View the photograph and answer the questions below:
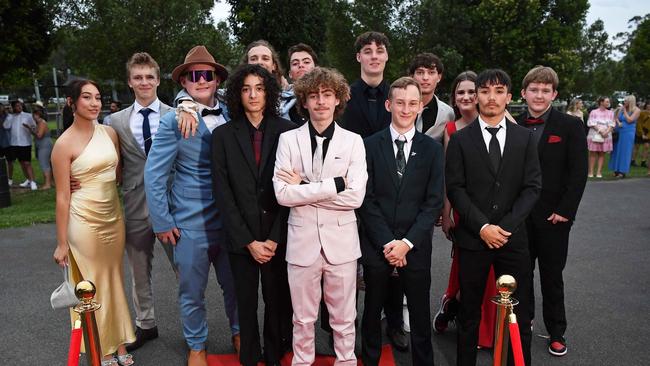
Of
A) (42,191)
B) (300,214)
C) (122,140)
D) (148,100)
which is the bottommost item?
(42,191)

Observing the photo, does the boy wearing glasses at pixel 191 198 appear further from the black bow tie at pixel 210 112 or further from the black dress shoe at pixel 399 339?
the black dress shoe at pixel 399 339

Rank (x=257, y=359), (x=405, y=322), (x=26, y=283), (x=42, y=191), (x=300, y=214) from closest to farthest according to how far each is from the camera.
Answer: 1. (x=300, y=214)
2. (x=257, y=359)
3. (x=405, y=322)
4. (x=26, y=283)
5. (x=42, y=191)

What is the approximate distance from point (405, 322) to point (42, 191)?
10890mm

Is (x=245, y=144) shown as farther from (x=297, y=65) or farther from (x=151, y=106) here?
(x=297, y=65)

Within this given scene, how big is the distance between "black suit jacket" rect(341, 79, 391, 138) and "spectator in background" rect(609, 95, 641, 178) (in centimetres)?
1069

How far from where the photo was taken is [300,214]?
3.24 metres

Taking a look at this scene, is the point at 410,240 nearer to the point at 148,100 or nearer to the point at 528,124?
the point at 528,124

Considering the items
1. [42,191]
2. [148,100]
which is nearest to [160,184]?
[148,100]

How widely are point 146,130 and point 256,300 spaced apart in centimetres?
173

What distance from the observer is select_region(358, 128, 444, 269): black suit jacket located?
338 centimetres

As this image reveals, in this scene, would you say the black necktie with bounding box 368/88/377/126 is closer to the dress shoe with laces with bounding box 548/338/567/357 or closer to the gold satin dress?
the gold satin dress

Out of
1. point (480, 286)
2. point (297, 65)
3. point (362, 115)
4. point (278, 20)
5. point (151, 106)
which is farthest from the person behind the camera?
point (278, 20)

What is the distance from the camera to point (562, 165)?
377 cm

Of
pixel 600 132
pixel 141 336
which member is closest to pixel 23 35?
pixel 141 336
